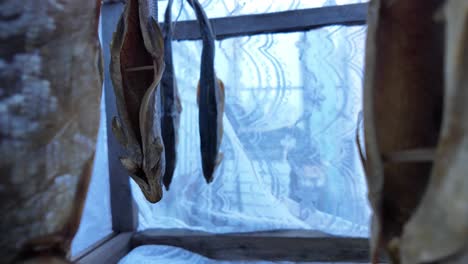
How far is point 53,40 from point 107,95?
115 centimetres

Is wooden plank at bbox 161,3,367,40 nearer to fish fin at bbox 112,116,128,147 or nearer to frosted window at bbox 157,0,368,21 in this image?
frosted window at bbox 157,0,368,21

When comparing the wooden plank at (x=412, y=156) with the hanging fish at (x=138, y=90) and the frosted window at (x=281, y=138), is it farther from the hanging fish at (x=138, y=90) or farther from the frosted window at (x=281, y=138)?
the frosted window at (x=281, y=138)

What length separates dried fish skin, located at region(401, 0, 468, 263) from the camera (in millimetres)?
173

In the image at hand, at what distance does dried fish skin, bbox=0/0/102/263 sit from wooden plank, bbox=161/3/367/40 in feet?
3.50

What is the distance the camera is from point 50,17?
293mm

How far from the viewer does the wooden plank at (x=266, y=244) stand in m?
1.27

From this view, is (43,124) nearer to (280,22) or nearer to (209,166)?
(209,166)

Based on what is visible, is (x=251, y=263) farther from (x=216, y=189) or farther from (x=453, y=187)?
(x=453, y=187)

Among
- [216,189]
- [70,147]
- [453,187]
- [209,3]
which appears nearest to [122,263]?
[216,189]

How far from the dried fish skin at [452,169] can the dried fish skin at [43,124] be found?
0.84ft

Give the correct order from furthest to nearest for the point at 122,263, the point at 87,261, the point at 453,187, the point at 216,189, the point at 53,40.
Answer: the point at 216,189
the point at 122,263
the point at 87,261
the point at 53,40
the point at 453,187

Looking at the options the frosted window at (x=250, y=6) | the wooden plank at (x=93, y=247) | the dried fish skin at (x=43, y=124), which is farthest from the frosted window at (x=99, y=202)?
the dried fish skin at (x=43, y=124)

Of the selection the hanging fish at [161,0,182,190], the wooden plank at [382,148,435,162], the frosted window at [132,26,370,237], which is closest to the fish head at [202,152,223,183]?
the hanging fish at [161,0,182,190]

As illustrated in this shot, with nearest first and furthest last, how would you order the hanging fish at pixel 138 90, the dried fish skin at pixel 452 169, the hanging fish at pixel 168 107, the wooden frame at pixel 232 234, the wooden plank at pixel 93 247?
the dried fish skin at pixel 452 169, the hanging fish at pixel 138 90, the hanging fish at pixel 168 107, the wooden plank at pixel 93 247, the wooden frame at pixel 232 234
